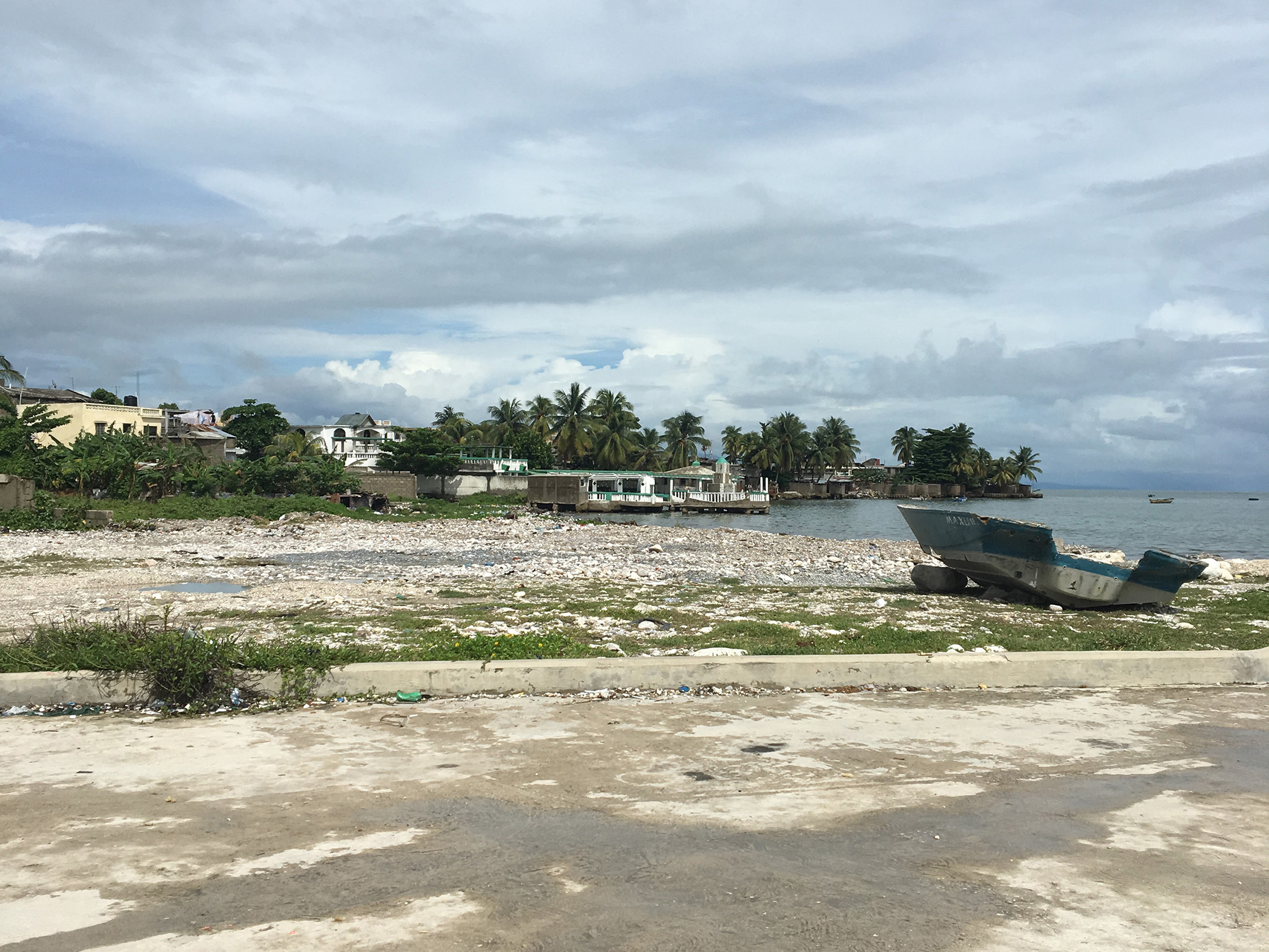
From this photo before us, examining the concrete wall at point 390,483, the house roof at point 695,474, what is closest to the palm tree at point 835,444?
the house roof at point 695,474

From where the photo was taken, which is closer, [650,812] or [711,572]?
[650,812]

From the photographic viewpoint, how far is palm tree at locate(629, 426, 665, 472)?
87.8 metres

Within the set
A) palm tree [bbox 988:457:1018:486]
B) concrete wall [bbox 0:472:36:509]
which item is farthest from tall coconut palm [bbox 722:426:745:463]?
concrete wall [bbox 0:472:36:509]

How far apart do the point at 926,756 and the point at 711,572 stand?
12948 mm

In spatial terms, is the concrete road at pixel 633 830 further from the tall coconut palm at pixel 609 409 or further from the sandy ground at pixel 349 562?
the tall coconut palm at pixel 609 409

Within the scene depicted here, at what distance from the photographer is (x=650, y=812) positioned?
386cm

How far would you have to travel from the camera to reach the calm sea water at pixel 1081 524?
40.9 m

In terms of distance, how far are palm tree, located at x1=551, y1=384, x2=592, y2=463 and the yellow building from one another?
108 ft

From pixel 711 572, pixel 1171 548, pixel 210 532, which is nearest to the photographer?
pixel 711 572

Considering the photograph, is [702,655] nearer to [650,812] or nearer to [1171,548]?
[650,812]

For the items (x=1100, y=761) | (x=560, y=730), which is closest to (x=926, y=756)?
(x=1100, y=761)

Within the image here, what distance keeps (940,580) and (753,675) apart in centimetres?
829

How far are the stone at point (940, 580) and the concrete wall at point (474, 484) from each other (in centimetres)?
4751

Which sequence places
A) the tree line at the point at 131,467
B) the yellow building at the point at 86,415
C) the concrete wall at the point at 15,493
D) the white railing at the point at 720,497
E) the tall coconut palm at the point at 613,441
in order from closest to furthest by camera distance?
the concrete wall at the point at 15,493 < the tree line at the point at 131,467 < the yellow building at the point at 86,415 < the white railing at the point at 720,497 < the tall coconut palm at the point at 613,441
